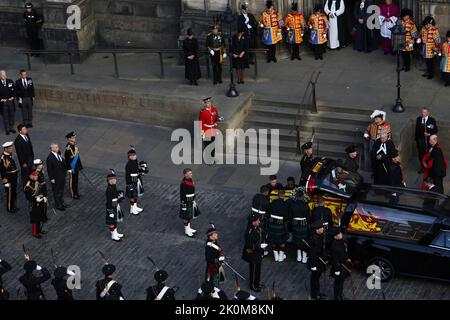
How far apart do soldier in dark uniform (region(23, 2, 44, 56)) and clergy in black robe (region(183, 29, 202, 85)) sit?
524 centimetres

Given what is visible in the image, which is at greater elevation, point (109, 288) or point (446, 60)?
point (446, 60)

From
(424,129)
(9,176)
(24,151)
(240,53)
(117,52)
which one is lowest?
(9,176)

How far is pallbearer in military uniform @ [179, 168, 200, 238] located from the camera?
2448 centimetres

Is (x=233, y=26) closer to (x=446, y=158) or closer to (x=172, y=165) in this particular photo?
(x=172, y=165)

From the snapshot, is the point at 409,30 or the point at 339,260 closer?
the point at 339,260

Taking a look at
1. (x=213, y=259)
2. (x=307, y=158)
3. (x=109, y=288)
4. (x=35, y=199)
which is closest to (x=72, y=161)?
(x=35, y=199)

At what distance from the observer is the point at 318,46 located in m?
31.3

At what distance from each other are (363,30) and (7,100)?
9313 mm

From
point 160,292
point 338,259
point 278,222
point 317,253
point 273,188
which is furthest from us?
point 273,188

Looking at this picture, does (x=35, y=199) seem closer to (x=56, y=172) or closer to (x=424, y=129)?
(x=56, y=172)

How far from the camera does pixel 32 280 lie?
21.6m

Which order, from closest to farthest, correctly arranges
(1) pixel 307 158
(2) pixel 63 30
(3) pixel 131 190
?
(1) pixel 307 158 < (3) pixel 131 190 < (2) pixel 63 30

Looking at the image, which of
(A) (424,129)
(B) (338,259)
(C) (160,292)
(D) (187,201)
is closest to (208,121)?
(D) (187,201)

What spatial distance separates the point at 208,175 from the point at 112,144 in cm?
296
